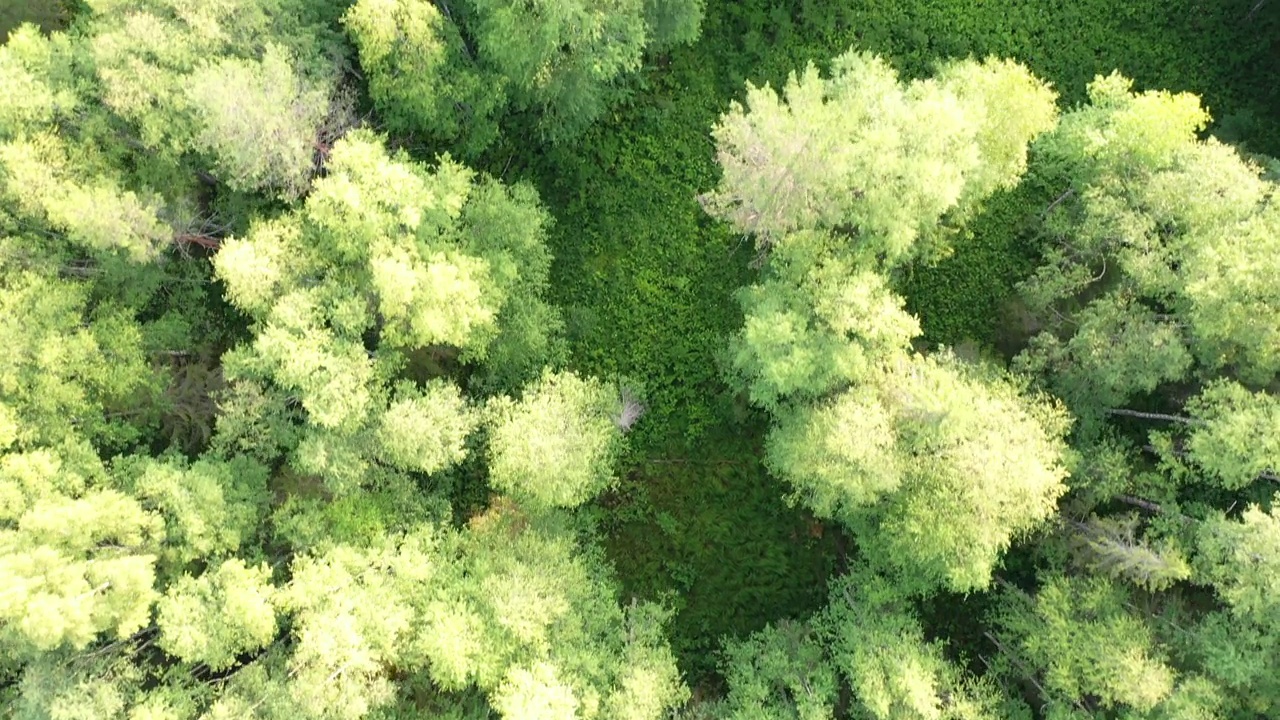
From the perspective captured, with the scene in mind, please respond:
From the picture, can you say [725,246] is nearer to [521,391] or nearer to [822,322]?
[822,322]

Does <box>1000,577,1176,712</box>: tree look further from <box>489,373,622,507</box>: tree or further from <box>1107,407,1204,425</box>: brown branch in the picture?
<box>489,373,622,507</box>: tree

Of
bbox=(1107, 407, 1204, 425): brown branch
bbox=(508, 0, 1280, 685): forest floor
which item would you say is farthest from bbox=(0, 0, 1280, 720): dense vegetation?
bbox=(508, 0, 1280, 685): forest floor

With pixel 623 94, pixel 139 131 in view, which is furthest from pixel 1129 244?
pixel 139 131

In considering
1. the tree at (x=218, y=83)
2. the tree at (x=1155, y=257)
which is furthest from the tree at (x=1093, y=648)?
the tree at (x=218, y=83)

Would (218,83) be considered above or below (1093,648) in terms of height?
below

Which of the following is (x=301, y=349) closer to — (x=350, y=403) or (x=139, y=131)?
(x=350, y=403)

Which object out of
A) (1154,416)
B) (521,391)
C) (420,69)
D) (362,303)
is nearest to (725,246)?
(521,391)

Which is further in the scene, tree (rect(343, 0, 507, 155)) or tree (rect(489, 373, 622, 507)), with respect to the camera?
tree (rect(489, 373, 622, 507))
